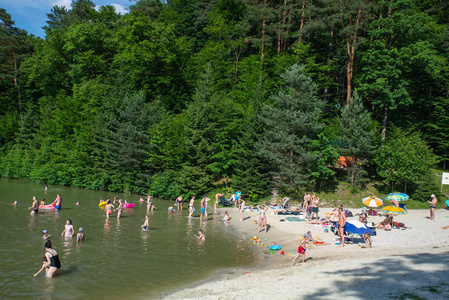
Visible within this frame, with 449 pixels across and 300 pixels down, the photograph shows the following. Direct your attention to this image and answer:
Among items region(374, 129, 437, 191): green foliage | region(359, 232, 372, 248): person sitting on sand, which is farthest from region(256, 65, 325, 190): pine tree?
region(359, 232, 372, 248): person sitting on sand

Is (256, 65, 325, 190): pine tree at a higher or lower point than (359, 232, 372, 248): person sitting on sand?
higher

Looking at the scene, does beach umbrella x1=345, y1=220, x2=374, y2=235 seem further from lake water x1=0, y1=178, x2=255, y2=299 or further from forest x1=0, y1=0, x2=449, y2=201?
forest x1=0, y1=0, x2=449, y2=201

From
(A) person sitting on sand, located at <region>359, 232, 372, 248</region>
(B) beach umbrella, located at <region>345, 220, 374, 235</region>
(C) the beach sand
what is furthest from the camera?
(B) beach umbrella, located at <region>345, 220, 374, 235</region>

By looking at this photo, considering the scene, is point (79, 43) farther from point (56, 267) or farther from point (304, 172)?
point (56, 267)

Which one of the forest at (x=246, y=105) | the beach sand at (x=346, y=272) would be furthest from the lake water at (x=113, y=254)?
the forest at (x=246, y=105)

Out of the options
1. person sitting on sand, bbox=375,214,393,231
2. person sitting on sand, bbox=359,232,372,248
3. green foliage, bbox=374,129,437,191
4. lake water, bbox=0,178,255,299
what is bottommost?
lake water, bbox=0,178,255,299

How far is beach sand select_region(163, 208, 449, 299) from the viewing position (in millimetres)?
10195

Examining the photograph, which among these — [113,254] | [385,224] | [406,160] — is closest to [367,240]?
[385,224]

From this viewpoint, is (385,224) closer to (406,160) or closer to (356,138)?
(406,160)

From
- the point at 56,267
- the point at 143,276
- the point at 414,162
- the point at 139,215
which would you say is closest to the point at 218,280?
the point at 143,276

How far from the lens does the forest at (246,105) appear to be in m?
30.1

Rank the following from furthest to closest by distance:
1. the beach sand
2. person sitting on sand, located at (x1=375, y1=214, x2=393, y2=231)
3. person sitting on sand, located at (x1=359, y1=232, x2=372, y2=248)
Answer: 1. person sitting on sand, located at (x1=375, y1=214, x2=393, y2=231)
2. person sitting on sand, located at (x1=359, y1=232, x2=372, y2=248)
3. the beach sand

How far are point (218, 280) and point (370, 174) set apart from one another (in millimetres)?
25567

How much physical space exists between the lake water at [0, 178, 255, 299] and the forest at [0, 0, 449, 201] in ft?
30.8
